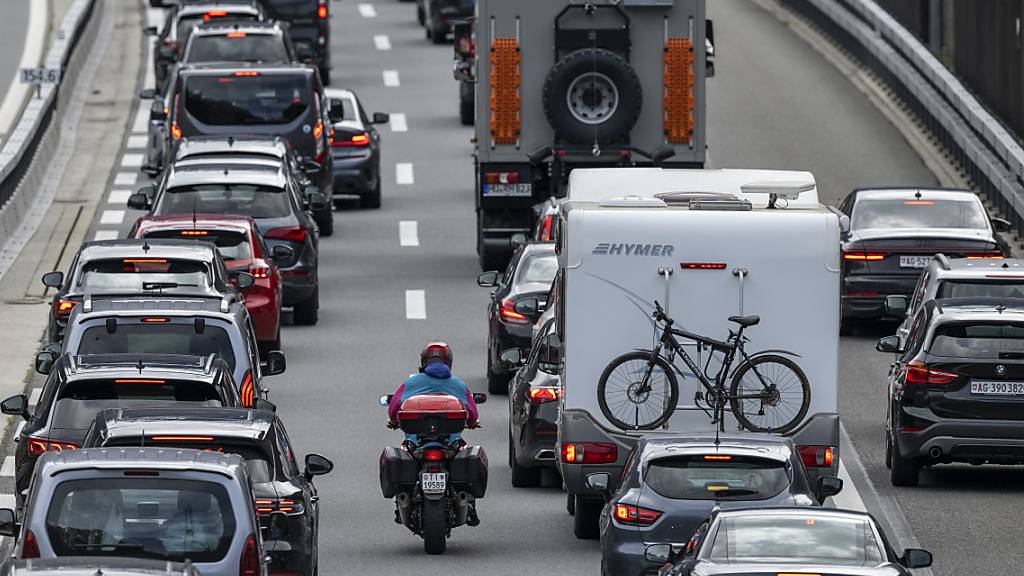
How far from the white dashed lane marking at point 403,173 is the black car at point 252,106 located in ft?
24.4

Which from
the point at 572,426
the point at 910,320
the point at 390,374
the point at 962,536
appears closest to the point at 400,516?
the point at 572,426

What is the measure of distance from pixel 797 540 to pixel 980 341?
323 inches

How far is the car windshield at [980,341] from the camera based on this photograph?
21.4 meters

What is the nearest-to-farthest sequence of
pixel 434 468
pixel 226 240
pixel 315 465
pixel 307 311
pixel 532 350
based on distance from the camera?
pixel 315 465 → pixel 434 468 → pixel 532 350 → pixel 226 240 → pixel 307 311

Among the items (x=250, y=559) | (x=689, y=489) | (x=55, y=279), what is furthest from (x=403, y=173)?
(x=250, y=559)

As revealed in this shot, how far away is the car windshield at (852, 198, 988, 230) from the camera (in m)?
30.7

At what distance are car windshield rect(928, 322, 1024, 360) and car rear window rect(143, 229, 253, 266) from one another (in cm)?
843

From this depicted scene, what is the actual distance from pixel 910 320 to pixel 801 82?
87.7 ft

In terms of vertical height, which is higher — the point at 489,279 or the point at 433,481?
the point at 489,279

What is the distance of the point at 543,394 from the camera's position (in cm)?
2122

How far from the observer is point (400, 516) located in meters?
19.5

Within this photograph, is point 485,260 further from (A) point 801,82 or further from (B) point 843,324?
(A) point 801,82

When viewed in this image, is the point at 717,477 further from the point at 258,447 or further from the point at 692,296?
the point at 258,447

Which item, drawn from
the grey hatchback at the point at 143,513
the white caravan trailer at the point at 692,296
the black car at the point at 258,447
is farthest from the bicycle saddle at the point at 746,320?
the grey hatchback at the point at 143,513
